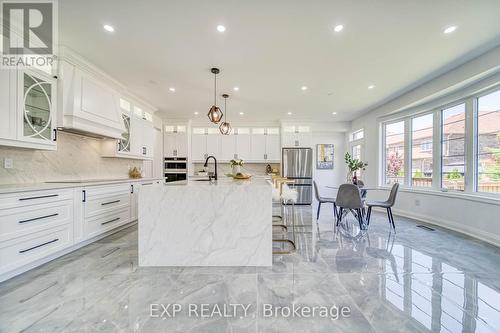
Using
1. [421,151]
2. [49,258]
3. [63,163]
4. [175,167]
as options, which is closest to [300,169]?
[421,151]

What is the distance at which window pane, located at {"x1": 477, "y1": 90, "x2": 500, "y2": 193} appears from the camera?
115 inches

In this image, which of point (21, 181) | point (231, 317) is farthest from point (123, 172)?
point (231, 317)

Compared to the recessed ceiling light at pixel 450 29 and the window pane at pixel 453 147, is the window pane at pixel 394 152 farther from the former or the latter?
the recessed ceiling light at pixel 450 29

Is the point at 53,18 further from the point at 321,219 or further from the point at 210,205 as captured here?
the point at 321,219

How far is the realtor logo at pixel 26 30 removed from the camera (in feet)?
6.54

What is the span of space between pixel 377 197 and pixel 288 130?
124 inches

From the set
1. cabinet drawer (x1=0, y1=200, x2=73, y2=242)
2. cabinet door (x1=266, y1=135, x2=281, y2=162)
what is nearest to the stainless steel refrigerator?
cabinet door (x1=266, y1=135, x2=281, y2=162)

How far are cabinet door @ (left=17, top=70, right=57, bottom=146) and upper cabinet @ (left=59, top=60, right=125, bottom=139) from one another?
0.48ft

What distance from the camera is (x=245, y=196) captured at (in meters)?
2.06

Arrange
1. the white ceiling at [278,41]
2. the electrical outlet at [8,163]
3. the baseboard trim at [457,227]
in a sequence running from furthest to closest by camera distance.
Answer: the baseboard trim at [457,227]
the electrical outlet at [8,163]
the white ceiling at [278,41]

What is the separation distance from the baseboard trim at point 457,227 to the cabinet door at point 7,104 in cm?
629

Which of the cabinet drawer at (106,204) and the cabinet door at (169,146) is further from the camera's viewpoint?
the cabinet door at (169,146)

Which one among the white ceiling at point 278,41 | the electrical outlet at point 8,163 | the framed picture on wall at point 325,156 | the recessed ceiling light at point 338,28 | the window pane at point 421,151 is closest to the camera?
the white ceiling at point 278,41

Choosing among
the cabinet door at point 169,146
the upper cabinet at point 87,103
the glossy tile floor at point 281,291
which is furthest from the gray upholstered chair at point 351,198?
the cabinet door at point 169,146
